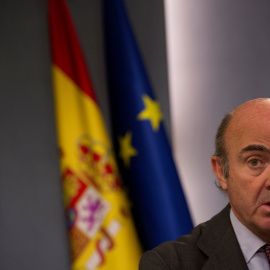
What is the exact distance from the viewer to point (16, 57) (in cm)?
271

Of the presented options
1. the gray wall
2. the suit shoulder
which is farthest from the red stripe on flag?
the suit shoulder

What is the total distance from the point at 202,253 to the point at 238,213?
152mm

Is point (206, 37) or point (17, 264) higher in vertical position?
point (206, 37)

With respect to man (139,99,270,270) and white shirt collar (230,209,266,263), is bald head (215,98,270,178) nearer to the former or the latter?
man (139,99,270,270)

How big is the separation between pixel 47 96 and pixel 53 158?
0.34m

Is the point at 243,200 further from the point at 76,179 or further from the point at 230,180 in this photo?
the point at 76,179

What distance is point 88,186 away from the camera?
2582 mm

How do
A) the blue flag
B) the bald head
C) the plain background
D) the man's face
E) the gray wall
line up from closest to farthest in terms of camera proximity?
1. the man's face
2. the bald head
3. the blue flag
4. the gray wall
5. the plain background

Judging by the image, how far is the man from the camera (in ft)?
4.12

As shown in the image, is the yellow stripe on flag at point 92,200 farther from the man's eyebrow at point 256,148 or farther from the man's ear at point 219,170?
the man's eyebrow at point 256,148

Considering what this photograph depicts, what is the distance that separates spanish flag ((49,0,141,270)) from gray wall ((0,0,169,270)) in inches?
4.9

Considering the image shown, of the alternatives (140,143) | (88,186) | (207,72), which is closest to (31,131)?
(88,186)

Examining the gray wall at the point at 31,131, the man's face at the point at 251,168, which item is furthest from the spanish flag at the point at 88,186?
the man's face at the point at 251,168

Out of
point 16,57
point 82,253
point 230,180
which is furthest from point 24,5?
point 230,180
